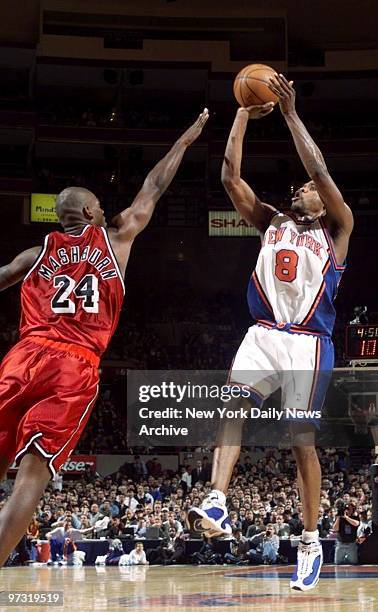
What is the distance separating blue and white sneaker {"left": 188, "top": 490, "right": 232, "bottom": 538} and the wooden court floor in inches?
135

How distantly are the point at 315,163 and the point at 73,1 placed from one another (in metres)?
26.0

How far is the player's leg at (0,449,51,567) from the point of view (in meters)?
4.83

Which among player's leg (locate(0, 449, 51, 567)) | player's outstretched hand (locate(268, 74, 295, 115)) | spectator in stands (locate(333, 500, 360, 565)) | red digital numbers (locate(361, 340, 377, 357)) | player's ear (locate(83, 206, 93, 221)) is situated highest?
player's outstretched hand (locate(268, 74, 295, 115))

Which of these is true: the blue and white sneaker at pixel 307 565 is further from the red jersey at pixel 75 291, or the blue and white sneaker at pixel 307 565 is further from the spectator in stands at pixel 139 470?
the spectator in stands at pixel 139 470

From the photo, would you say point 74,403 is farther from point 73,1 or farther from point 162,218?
point 73,1

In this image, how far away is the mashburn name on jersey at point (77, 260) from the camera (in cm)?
555

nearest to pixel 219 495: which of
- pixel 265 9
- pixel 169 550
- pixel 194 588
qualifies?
pixel 194 588

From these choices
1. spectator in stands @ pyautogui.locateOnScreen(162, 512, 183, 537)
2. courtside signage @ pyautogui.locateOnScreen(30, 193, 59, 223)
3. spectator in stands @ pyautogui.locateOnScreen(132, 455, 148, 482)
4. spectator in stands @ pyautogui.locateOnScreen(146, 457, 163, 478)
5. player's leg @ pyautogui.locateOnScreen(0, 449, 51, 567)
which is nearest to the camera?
player's leg @ pyautogui.locateOnScreen(0, 449, 51, 567)

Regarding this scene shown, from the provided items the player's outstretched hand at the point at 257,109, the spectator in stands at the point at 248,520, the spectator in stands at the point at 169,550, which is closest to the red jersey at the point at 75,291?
the player's outstretched hand at the point at 257,109

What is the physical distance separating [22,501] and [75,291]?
1.32m

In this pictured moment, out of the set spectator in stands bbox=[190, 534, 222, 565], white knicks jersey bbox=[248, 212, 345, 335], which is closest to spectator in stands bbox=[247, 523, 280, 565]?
spectator in stands bbox=[190, 534, 222, 565]

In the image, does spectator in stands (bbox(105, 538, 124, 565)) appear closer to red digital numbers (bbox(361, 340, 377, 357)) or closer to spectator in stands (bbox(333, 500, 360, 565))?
spectator in stands (bbox(333, 500, 360, 565))

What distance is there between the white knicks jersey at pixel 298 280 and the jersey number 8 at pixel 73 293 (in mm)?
1668

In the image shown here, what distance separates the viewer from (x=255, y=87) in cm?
682
